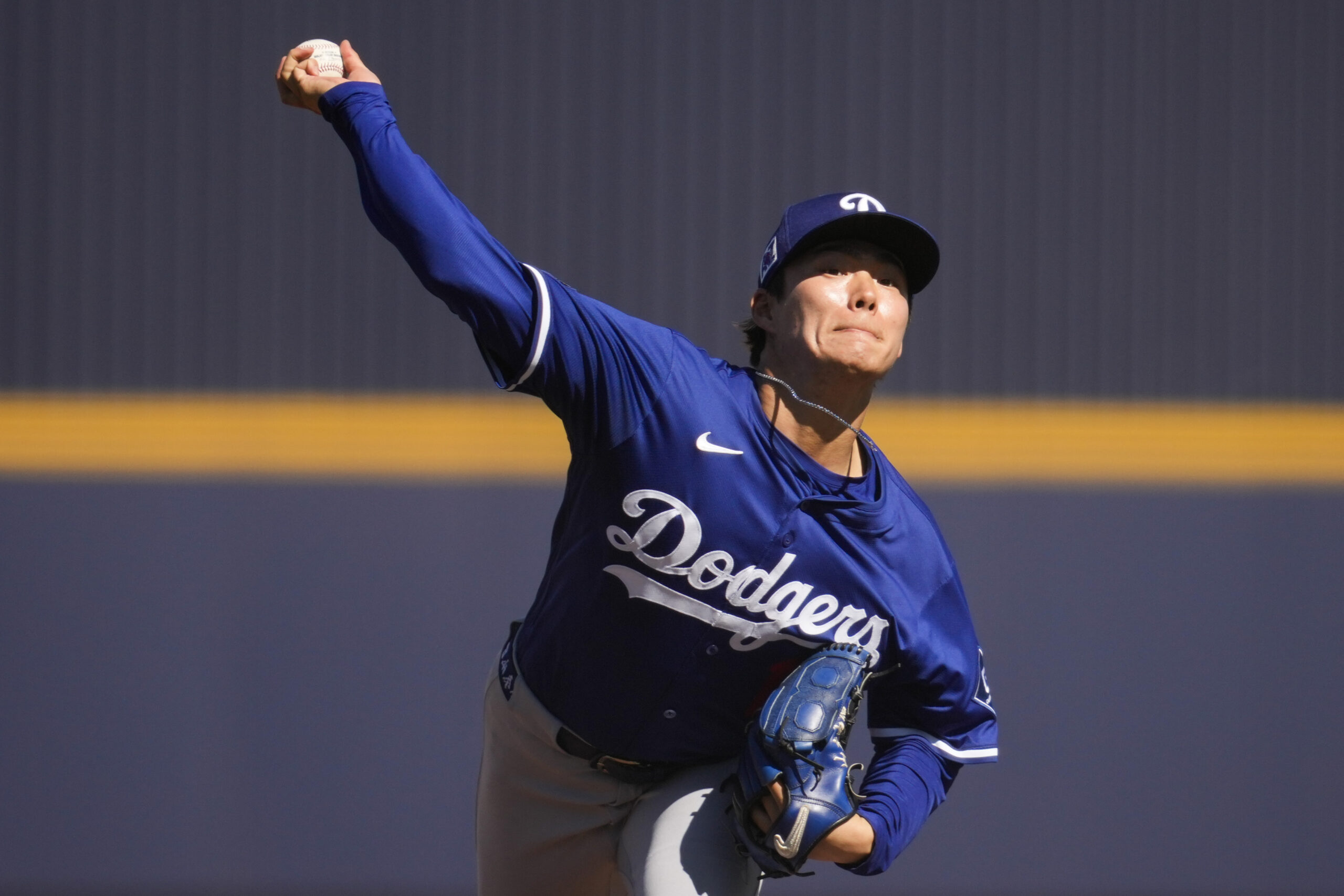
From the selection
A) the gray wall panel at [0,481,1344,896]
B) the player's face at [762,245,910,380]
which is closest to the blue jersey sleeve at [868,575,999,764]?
the player's face at [762,245,910,380]

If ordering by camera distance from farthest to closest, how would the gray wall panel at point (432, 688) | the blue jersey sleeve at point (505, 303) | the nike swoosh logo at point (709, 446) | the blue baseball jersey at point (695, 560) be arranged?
the gray wall panel at point (432, 688) → the nike swoosh logo at point (709, 446) → the blue baseball jersey at point (695, 560) → the blue jersey sleeve at point (505, 303)

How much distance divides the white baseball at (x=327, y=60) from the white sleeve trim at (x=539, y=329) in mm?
430

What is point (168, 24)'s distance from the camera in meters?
4.43

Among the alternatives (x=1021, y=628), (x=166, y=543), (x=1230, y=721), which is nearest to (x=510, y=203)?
(x=166, y=543)

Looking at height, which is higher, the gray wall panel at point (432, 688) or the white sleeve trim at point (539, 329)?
the white sleeve trim at point (539, 329)

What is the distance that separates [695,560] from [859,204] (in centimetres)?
67

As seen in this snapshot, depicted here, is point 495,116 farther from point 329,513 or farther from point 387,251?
point 329,513

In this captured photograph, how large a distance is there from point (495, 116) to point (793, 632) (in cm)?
324

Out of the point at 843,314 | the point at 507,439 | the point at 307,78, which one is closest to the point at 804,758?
the point at 843,314

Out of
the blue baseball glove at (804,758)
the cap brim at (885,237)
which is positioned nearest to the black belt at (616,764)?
the blue baseball glove at (804,758)

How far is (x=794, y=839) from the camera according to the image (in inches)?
68.4

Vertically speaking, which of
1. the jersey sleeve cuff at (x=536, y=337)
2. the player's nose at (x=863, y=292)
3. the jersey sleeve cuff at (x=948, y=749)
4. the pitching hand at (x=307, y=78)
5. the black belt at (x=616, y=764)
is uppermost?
the pitching hand at (x=307, y=78)

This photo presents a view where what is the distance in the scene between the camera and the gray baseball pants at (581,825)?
1906mm

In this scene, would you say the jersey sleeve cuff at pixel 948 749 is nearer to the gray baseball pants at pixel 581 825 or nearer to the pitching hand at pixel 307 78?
the gray baseball pants at pixel 581 825
